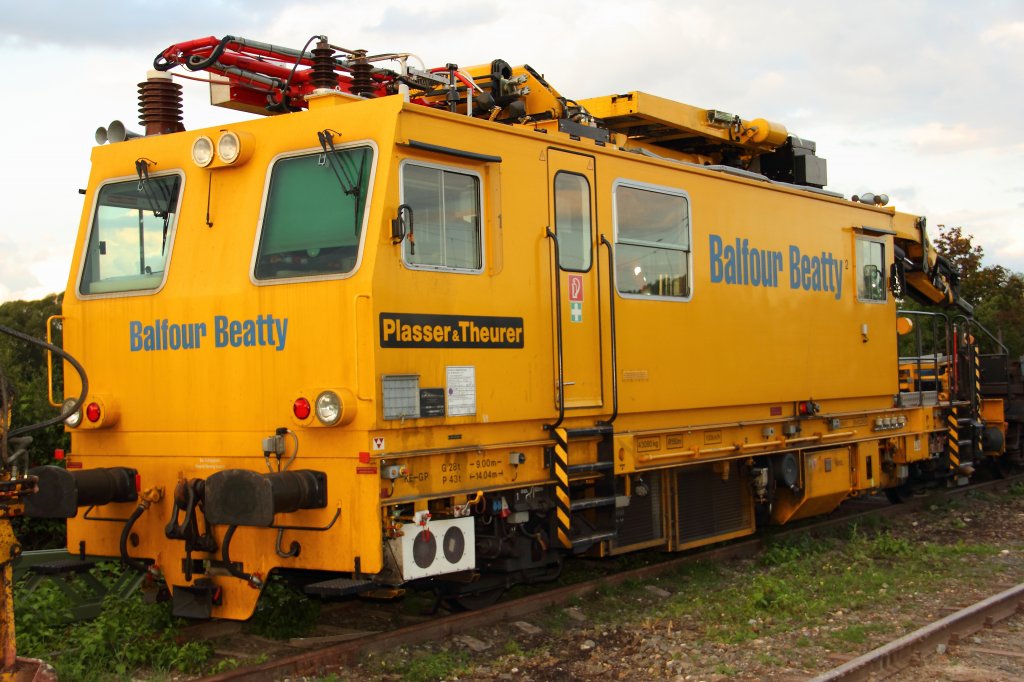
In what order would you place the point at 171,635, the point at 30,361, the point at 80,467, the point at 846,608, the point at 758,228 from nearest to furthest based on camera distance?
A: the point at 171,635
the point at 80,467
the point at 846,608
the point at 758,228
the point at 30,361

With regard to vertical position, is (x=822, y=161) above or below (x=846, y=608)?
above

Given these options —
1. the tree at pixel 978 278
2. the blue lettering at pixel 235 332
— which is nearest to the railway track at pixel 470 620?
the blue lettering at pixel 235 332

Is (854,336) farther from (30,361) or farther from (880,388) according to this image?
(30,361)

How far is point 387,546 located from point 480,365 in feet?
4.23

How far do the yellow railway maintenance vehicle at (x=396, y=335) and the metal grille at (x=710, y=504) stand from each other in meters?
0.03

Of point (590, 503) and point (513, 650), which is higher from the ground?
point (590, 503)

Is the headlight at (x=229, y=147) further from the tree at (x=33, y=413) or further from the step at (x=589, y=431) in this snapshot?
the step at (x=589, y=431)

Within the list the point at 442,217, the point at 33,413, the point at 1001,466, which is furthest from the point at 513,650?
the point at 1001,466

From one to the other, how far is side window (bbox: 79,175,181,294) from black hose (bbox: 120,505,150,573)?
1447 millimetres

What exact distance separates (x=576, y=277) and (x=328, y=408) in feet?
7.29

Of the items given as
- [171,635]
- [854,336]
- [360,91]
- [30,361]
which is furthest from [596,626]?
[30,361]

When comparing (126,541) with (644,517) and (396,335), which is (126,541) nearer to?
(396,335)

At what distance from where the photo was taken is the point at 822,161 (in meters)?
11.6

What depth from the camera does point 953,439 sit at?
1280 cm
